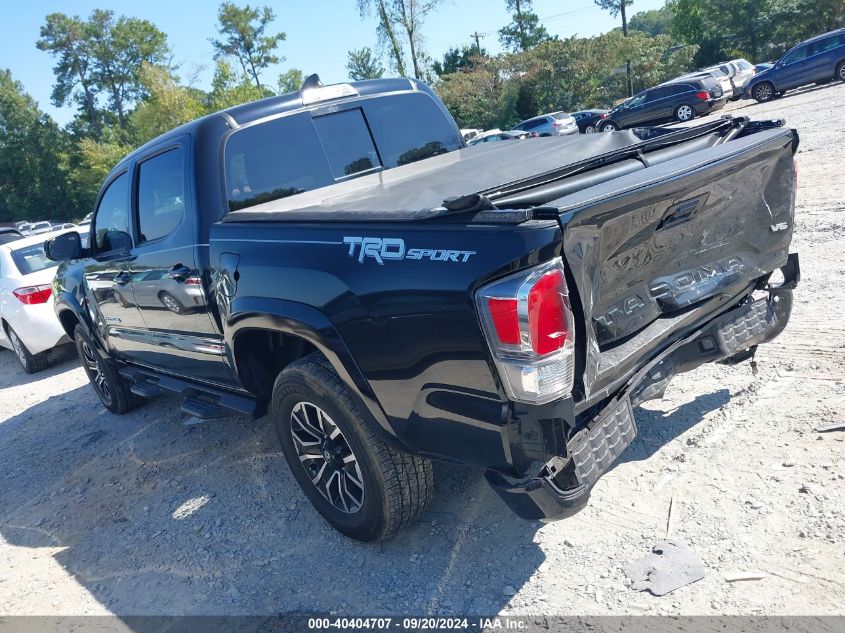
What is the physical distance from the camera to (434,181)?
343cm

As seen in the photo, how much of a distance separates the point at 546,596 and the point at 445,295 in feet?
4.45

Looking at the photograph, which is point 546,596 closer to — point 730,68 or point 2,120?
point 730,68

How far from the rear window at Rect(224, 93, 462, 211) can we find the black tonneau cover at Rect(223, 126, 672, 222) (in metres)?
0.14

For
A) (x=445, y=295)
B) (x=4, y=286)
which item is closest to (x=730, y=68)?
(x=4, y=286)

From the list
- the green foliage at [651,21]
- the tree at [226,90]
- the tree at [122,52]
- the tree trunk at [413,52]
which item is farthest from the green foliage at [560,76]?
the green foliage at [651,21]

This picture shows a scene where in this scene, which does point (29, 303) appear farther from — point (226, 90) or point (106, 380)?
point (226, 90)

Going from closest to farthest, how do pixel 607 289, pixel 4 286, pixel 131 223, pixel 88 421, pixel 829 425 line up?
1. pixel 607 289
2. pixel 829 425
3. pixel 131 223
4. pixel 88 421
5. pixel 4 286

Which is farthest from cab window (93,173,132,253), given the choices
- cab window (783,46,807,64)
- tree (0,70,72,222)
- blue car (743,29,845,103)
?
tree (0,70,72,222)

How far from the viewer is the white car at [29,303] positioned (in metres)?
7.77

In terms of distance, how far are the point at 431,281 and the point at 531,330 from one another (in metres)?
0.43

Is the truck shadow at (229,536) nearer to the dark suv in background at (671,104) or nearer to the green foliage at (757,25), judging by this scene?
the dark suv in background at (671,104)

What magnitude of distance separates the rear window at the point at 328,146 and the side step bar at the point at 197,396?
1.16m

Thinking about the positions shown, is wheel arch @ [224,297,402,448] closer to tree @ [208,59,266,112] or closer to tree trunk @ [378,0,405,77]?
tree @ [208,59,266,112]

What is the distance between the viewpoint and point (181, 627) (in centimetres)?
299
